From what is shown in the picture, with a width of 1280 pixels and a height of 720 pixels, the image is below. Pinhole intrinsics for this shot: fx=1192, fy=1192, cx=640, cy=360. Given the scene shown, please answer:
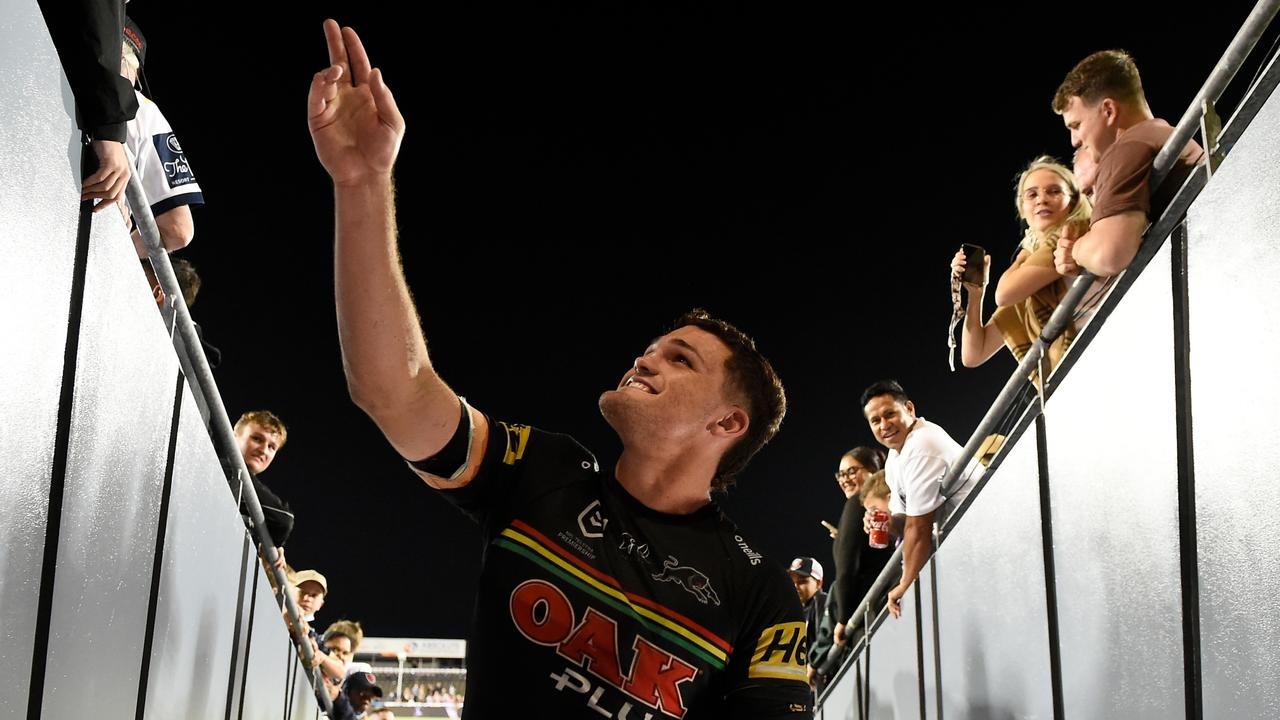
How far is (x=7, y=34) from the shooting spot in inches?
67.4

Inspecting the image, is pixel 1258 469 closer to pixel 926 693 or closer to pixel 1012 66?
pixel 926 693

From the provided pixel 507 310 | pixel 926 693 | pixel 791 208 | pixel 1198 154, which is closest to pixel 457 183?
pixel 507 310

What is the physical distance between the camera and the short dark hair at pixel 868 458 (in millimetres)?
6891

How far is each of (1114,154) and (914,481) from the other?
7.41 feet

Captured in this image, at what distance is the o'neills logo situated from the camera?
7.20ft

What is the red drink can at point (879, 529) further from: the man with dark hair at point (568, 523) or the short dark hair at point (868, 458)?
the man with dark hair at point (568, 523)

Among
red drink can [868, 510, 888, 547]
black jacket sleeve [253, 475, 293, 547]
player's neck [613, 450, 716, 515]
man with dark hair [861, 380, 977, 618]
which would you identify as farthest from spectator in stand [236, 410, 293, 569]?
player's neck [613, 450, 716, 515]

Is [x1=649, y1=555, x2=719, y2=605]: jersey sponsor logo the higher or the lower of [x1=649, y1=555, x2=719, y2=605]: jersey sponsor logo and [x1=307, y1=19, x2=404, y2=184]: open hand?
the lower

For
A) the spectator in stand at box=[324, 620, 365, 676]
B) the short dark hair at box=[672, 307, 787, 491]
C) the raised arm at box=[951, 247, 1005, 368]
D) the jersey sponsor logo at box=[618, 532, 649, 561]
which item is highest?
the raised arm at box=[951, 247, 1005, 368]

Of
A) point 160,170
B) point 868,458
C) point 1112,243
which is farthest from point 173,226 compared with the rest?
point 868,458

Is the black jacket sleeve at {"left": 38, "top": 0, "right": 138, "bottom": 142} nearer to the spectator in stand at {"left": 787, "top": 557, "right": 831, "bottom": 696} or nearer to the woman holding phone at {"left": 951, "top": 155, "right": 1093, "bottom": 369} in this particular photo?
the woman holding phone at {"left": 951, "top": 155, "right": 1093, "bottom": 369}

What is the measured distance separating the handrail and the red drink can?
291 cm

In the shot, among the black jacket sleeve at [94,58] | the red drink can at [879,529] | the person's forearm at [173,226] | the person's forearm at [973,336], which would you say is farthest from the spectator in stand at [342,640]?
the black jacket sleeve at [94,58]

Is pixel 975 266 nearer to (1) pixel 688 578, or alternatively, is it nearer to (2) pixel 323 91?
(1) pixel 688 578
